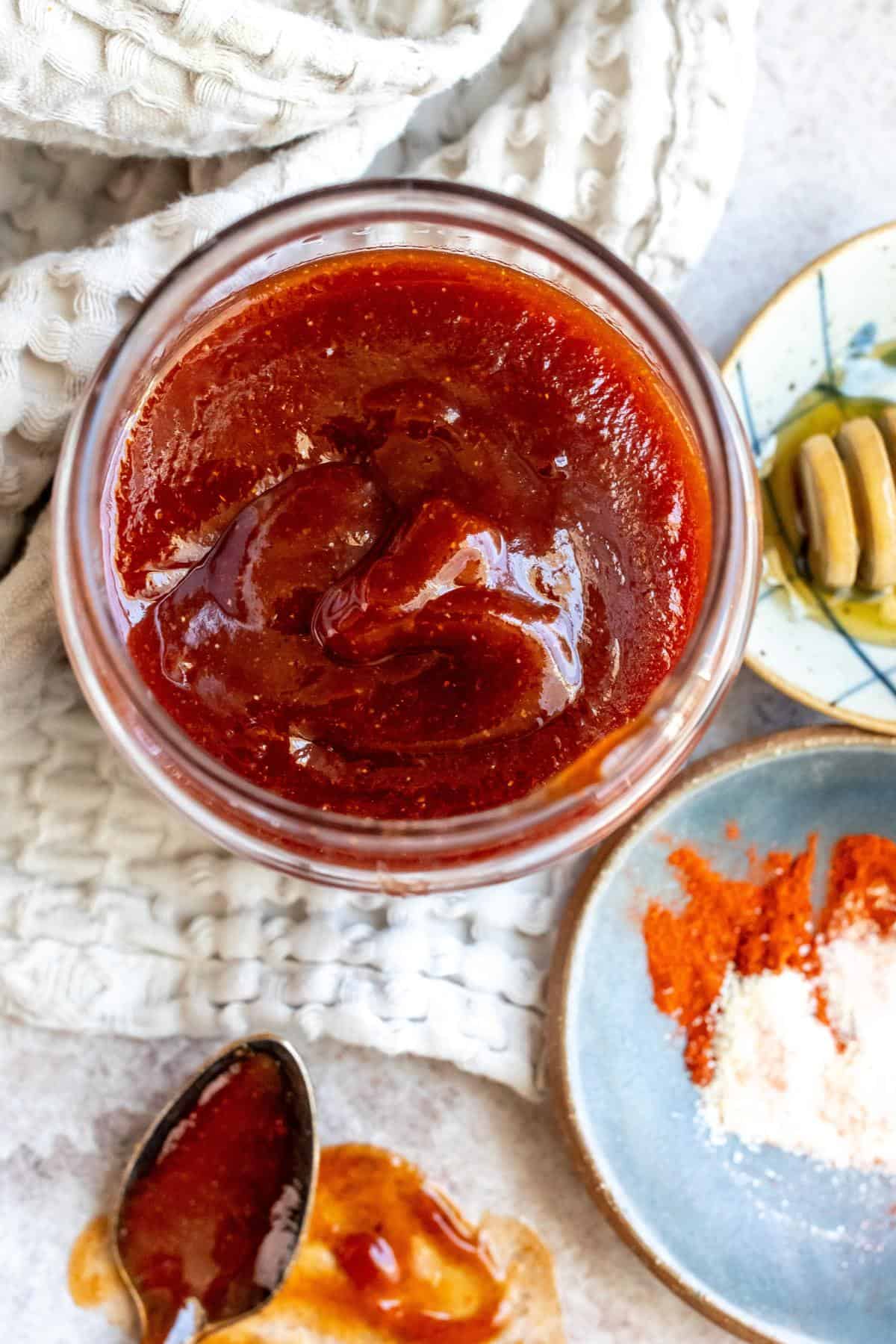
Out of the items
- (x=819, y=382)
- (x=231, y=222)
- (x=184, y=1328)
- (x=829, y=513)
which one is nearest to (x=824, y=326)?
(x=819, y=382)

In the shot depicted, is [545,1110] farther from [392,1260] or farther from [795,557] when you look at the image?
[795,557]

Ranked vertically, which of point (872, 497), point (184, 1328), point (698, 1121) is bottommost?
point (184, 1328)

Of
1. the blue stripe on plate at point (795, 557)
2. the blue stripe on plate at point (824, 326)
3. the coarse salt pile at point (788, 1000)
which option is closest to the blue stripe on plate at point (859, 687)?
the blue stripe on plate at point (795, 557)

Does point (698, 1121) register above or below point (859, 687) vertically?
below

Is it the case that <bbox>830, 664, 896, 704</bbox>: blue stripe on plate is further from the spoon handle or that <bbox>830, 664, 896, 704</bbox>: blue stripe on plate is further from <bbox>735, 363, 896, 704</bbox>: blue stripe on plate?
the spoon handle

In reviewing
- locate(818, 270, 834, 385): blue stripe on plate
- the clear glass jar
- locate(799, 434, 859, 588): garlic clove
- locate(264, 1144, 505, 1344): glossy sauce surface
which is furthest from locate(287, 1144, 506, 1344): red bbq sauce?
locate(818, 270, 834, 385): blue stripe on plate

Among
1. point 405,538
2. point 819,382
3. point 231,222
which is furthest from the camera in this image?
point 819,382
